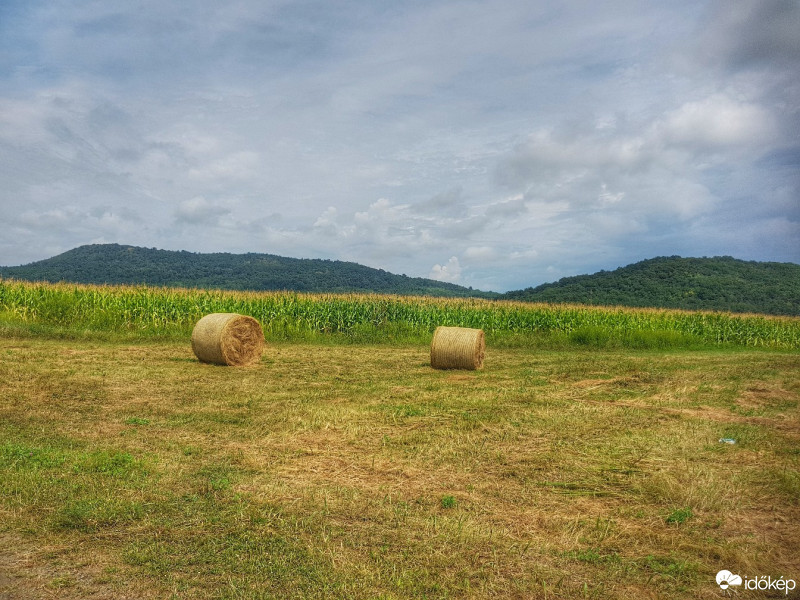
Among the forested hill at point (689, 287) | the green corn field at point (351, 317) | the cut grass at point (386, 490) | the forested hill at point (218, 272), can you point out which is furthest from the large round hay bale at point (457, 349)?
the forested hill at point (218, 272)

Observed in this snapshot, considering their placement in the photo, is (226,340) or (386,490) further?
(226,340)

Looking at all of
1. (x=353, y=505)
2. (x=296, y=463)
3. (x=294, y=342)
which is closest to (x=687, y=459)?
(x=353, y=505)

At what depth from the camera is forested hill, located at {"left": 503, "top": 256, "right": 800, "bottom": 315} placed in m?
64.7

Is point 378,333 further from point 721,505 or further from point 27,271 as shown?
point 27,271

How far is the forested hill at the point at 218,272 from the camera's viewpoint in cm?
10944

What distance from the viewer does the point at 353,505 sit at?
6156 mm

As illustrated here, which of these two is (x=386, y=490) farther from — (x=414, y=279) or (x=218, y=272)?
(x=414, y=279)

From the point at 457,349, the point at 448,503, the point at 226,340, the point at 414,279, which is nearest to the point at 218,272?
the point at 414,279

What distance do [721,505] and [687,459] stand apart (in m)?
1.67

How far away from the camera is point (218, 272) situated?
415 feet

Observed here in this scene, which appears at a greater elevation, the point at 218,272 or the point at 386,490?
the point at 218,272

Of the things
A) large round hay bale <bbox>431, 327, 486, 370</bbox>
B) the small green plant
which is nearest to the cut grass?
the small green plant

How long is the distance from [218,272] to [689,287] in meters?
94.2

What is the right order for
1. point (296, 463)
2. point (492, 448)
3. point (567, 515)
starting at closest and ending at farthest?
point (567, 515)
point (296, 463)
point (492, 448)
